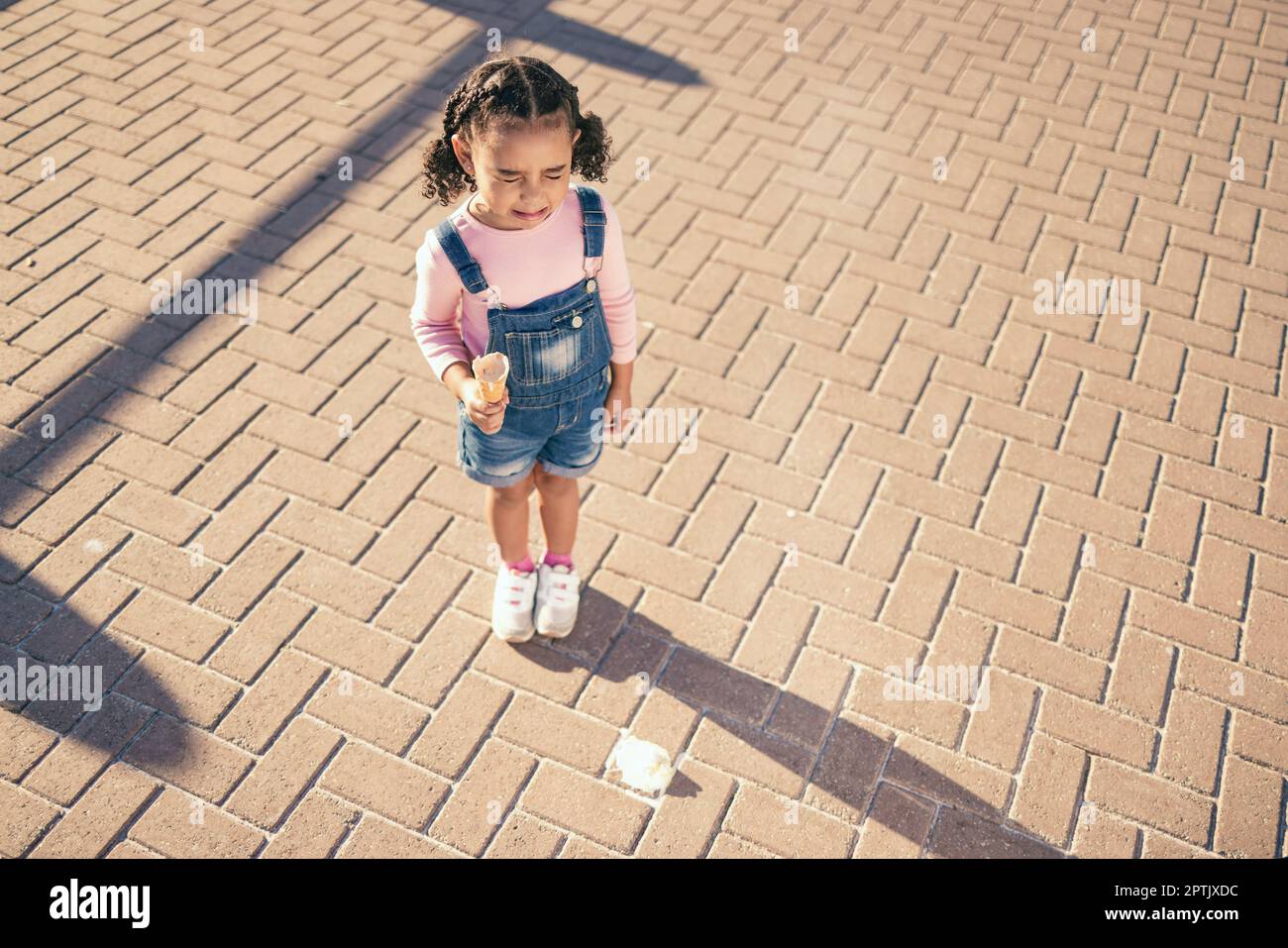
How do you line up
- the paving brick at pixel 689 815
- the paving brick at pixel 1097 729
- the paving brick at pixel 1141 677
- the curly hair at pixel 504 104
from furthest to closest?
the paving brick at pixel 1141 677, the paving brick at pixel 1097 729, the paving brick at pixel 689 815, the curly hair at pixel 504 104

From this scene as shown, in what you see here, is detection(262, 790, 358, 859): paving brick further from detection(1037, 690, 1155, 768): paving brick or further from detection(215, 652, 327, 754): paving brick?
detection(1037, 690, 1155, 768): paving brick

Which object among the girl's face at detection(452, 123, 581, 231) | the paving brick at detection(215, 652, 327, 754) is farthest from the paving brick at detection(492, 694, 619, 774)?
the girl's face at detection(452, 123, 581, 231)

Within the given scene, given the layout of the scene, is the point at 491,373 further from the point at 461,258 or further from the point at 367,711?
the point at 367,711

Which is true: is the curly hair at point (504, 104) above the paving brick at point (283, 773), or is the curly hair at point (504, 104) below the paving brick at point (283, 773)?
above

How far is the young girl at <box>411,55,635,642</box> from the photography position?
96.0 inches

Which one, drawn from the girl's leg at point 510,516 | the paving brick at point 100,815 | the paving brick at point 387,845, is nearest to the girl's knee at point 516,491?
the girl's leg at point 510,516

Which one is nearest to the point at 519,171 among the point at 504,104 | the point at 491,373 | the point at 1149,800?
the point at 504,104

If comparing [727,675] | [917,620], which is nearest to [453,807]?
[727,675]

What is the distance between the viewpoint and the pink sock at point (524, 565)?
347 centimetres

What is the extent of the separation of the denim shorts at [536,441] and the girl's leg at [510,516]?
3.7 inches

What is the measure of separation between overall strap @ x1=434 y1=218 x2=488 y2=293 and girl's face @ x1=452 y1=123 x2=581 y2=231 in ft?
0.25

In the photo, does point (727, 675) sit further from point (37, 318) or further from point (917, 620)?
point (37, 318)

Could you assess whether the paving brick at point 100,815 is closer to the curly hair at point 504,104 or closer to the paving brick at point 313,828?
the paving brick at point 313,828

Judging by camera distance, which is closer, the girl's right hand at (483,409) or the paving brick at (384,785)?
the girl's right hand at (483,409)
